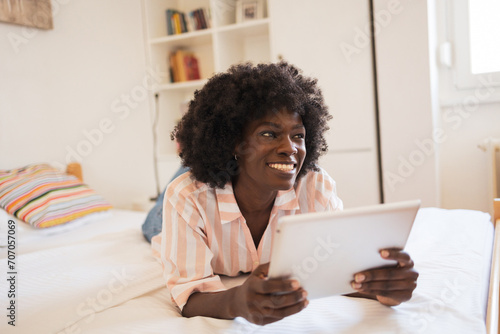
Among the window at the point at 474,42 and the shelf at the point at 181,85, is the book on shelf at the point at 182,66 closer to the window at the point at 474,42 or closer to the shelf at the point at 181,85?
the shelf at the point at 181,85

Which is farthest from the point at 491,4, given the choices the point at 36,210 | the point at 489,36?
the point at 36,210

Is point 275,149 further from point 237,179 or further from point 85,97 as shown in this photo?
point 85,97

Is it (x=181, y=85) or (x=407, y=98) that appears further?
(x=181, y=85)

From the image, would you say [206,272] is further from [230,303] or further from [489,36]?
[489,36]

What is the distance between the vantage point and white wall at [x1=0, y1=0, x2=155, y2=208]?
2061mm

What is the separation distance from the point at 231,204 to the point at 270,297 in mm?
380

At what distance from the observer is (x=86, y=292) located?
113 centimetres

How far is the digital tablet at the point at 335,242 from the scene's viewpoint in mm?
710

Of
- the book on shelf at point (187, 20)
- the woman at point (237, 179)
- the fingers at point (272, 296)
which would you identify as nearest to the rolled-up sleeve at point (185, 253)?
the woman at point (237, 179)

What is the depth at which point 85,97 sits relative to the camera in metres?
2.45

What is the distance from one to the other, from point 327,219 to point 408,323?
1.03ft

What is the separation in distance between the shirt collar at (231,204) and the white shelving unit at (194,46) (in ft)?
6.18

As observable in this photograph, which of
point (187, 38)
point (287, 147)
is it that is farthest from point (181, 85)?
point (287, 147)

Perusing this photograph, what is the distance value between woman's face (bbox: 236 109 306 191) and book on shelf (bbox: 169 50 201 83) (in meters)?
2.23
